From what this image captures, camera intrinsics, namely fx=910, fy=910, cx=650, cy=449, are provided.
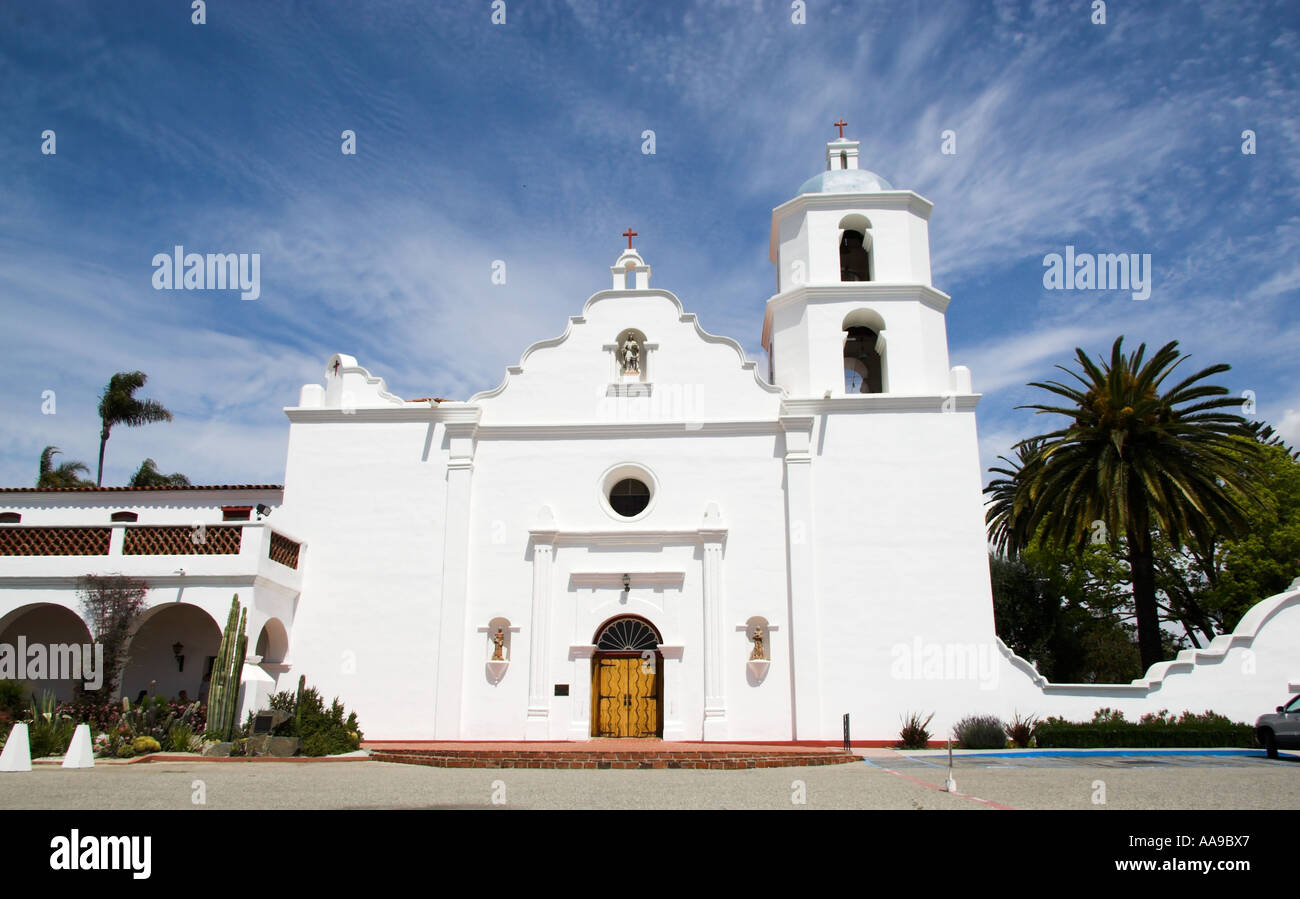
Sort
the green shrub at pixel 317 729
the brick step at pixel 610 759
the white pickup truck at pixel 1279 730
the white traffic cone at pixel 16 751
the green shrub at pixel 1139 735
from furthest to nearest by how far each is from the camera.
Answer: the green shrub at pixel 1139 735 < the white pickup truck at pixel 1279 730 < the green shrub at pixel 317 729 < the brick step at pixel 610 759 < the white traffic cone at pixel 16 751

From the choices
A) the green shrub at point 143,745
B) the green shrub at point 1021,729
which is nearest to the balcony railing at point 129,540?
the green shrub at point 143,745

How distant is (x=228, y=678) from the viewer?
18.5 metres

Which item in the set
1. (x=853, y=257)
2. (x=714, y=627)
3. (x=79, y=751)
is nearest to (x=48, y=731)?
(x=79, y=751)

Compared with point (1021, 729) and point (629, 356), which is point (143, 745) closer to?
point (629, 356)

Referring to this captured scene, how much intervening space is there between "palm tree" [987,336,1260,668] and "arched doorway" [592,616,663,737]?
1145cm

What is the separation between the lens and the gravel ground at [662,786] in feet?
32.8

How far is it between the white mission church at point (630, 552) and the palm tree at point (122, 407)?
16.7 m

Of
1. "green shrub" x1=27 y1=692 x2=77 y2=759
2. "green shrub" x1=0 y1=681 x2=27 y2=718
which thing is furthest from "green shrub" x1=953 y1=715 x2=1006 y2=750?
"green shrub" x1=0 y1=681 x2=27 y2=718

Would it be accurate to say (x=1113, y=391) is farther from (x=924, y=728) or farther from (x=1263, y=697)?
(x=924, y=728)

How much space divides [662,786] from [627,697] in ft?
31.1

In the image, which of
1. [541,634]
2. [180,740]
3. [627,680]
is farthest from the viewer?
[627,680]

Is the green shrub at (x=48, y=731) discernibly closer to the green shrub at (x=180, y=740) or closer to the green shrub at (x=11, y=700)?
the green shrub at (x=11, y=700)
